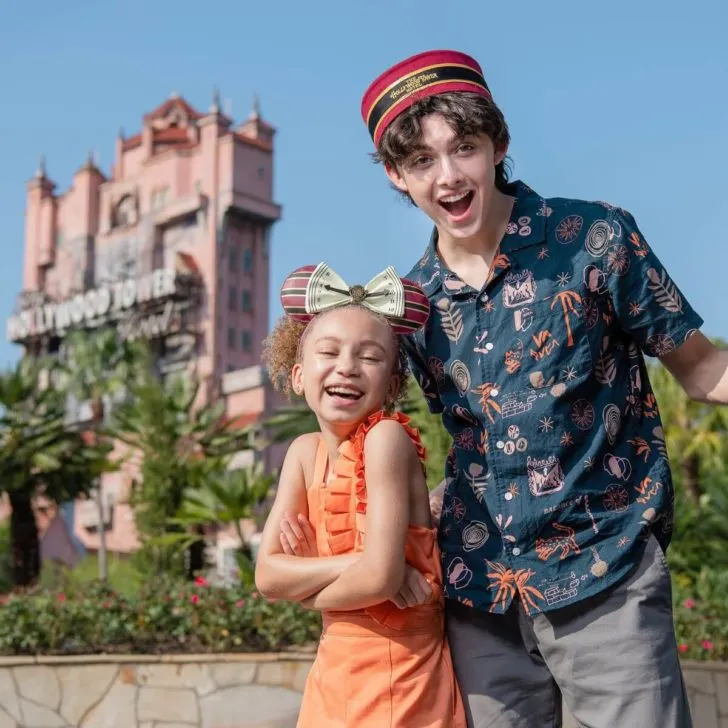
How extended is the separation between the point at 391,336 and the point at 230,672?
16.5 ft

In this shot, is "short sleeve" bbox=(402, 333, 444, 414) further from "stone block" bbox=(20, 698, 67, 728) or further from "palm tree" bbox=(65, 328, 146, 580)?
"palm tree" bbox=(65, 328, 146, 580)

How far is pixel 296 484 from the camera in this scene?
216 centimetres

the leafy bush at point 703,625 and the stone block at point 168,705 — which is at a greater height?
the leafy bush at point 703,625

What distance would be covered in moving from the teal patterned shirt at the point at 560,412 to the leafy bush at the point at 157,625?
18.2 feet

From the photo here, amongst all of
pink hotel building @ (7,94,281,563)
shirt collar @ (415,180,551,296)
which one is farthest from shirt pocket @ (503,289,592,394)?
pink hotel building @ (7,94,281,563)

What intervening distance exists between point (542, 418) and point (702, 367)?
0.36 m

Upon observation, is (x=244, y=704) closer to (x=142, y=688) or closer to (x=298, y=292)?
(x=142, y=688)

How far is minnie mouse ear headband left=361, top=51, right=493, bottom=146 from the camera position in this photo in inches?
84.9

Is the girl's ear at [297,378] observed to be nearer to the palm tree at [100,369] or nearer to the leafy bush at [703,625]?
the leafy bush at [703,625]

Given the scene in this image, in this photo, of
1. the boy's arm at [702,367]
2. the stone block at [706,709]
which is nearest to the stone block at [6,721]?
the stone block at [706,709]

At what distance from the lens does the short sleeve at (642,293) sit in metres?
2.01

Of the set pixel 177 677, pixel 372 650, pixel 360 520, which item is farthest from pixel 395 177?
pixel 177 677

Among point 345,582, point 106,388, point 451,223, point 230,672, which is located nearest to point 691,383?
point 451,223

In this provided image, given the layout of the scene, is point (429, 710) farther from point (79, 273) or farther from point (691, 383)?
point (79, 273)
